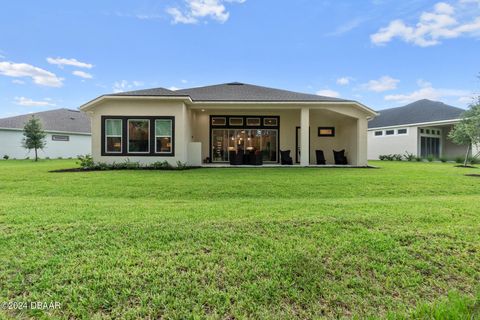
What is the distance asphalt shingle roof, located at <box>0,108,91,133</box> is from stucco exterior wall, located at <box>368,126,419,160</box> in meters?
28.8

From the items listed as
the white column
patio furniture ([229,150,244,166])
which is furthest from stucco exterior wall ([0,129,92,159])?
the white column

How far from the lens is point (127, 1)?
14328 mm

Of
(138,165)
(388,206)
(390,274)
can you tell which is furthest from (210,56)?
(390,274)

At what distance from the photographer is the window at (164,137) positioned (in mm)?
13156

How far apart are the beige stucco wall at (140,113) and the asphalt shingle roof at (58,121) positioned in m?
16.9

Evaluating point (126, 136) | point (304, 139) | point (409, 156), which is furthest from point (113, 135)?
point (409, 156)

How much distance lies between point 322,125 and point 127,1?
12.8 metres

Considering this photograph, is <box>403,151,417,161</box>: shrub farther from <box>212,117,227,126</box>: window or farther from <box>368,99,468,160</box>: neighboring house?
<box>212,117,227,126</box>: window

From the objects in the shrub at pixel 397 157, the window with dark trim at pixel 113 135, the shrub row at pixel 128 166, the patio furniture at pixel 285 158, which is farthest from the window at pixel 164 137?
the shrub at pixel 397 157

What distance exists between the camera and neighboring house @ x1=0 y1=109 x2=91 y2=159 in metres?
24.3

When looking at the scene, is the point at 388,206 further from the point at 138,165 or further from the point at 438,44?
the point at 438,44

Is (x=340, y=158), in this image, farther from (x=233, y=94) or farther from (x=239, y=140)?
(x=233, y=94)

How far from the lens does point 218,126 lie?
55.0ft

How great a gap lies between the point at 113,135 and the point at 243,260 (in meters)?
11.9
